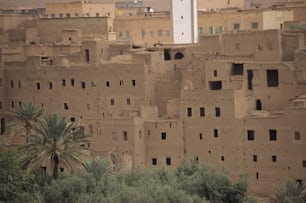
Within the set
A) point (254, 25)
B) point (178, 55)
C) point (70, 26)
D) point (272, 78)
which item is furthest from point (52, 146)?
point (254, 25)

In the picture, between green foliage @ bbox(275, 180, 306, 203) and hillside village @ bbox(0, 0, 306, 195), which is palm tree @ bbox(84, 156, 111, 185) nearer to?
hillside village @ bbox(0, 0, 306, 195)

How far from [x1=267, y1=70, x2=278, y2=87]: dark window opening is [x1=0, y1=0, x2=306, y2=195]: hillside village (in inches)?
1.5

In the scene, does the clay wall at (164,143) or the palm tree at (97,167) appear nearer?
the palm tree at (97,167)

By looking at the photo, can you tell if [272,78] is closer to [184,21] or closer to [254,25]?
[184,21]

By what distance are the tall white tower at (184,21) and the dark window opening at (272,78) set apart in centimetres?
795

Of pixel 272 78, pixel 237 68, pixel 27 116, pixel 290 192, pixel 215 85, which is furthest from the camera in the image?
pixel 237 68

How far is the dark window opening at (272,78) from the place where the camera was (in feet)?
202

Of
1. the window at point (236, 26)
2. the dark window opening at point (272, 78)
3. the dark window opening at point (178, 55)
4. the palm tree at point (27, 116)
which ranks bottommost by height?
the palm tree at point (27, 116)

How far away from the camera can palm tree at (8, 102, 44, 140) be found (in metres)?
61.4

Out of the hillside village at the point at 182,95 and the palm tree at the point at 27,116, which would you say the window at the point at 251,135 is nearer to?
the hillside village at the point at 182,95

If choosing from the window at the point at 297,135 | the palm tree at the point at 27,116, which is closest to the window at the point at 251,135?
the window at the point at 297,135

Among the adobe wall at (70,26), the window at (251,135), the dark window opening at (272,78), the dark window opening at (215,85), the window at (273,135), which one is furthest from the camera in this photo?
the adobe wall at (70,26)

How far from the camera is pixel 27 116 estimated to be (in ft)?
202

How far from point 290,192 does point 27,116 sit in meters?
10.3
